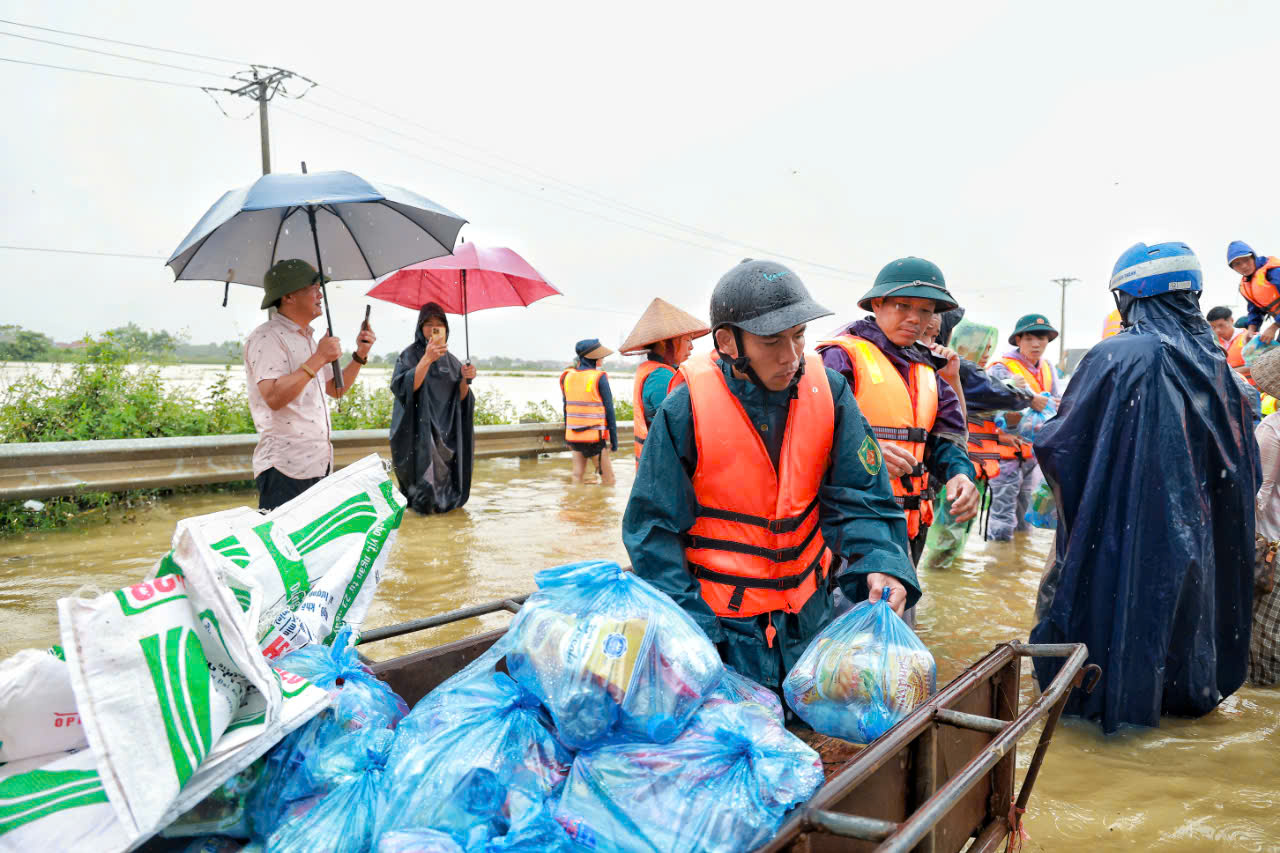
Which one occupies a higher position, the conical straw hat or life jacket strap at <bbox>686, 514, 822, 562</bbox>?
the conical straw hat

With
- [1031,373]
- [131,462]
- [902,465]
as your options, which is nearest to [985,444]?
[1031,373]

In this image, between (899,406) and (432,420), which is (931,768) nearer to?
(899,406)

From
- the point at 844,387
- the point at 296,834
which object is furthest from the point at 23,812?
the point at 844,387

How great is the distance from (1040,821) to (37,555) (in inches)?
266

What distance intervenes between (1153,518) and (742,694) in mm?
2303

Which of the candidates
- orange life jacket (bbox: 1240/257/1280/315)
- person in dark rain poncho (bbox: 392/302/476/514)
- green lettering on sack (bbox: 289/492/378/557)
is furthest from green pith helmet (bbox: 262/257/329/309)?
orange life jacket (bbox: 1240/257/1280/315)

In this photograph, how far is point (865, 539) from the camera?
228 centimetres

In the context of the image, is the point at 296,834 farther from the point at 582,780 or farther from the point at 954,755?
the point at 954,755

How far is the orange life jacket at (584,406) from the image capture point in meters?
9.41

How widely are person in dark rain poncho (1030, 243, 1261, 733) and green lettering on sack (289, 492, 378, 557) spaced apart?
2.77m

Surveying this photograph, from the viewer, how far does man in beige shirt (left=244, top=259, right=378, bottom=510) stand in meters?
3.91

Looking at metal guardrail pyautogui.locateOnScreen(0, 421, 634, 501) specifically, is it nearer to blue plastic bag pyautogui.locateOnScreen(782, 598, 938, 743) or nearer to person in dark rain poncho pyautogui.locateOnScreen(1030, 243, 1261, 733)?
blue plastic bag pyautogui.locateOnScreen(782, 598, 938, 743)

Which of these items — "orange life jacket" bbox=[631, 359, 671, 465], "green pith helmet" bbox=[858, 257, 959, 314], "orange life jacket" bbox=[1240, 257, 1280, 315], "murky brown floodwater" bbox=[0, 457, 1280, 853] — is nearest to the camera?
"murky brown floodwater" bbox=[0, 457, 1280, 853]

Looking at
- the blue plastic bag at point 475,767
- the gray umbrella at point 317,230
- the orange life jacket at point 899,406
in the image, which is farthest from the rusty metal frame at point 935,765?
the gray umbrella at point 317,230
